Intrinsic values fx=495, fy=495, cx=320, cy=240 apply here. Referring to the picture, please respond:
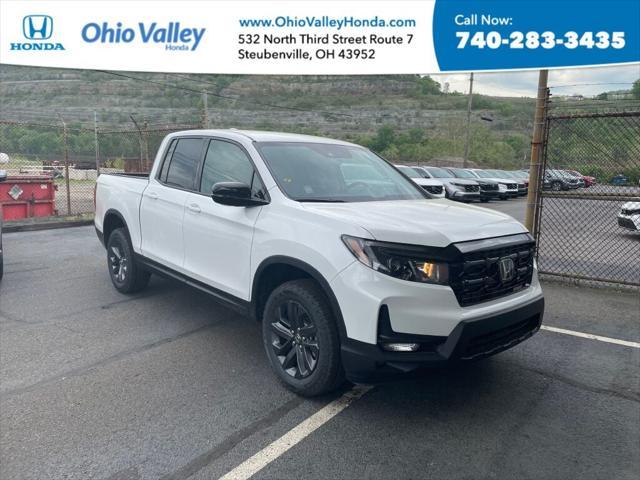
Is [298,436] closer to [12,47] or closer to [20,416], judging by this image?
[20,416]

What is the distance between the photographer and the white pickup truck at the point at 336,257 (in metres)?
2.89

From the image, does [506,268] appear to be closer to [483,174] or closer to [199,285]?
[199,285]

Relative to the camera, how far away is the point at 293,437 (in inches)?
117

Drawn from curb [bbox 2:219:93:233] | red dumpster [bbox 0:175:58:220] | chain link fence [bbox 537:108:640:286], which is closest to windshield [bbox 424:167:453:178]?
chain link fence [bbox 537:108:640:286]

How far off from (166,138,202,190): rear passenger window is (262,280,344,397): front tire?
1.69 meters

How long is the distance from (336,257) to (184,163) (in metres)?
2.43

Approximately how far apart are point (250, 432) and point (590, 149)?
5.96m

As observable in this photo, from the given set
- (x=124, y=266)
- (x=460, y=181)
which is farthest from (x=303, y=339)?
(x=460, y=181)

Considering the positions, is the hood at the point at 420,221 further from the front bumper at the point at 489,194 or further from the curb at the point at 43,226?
the front bumper at the point at 489,194

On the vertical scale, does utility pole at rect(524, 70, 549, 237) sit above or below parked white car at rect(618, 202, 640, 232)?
above

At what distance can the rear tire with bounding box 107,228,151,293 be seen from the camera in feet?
18.2

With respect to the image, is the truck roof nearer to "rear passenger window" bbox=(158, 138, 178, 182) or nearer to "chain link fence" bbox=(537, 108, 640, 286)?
"rear passenger window" bbox=(158, 138, 178, 182)

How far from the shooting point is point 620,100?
228 inches

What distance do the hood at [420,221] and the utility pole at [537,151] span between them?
3485 millimetres
